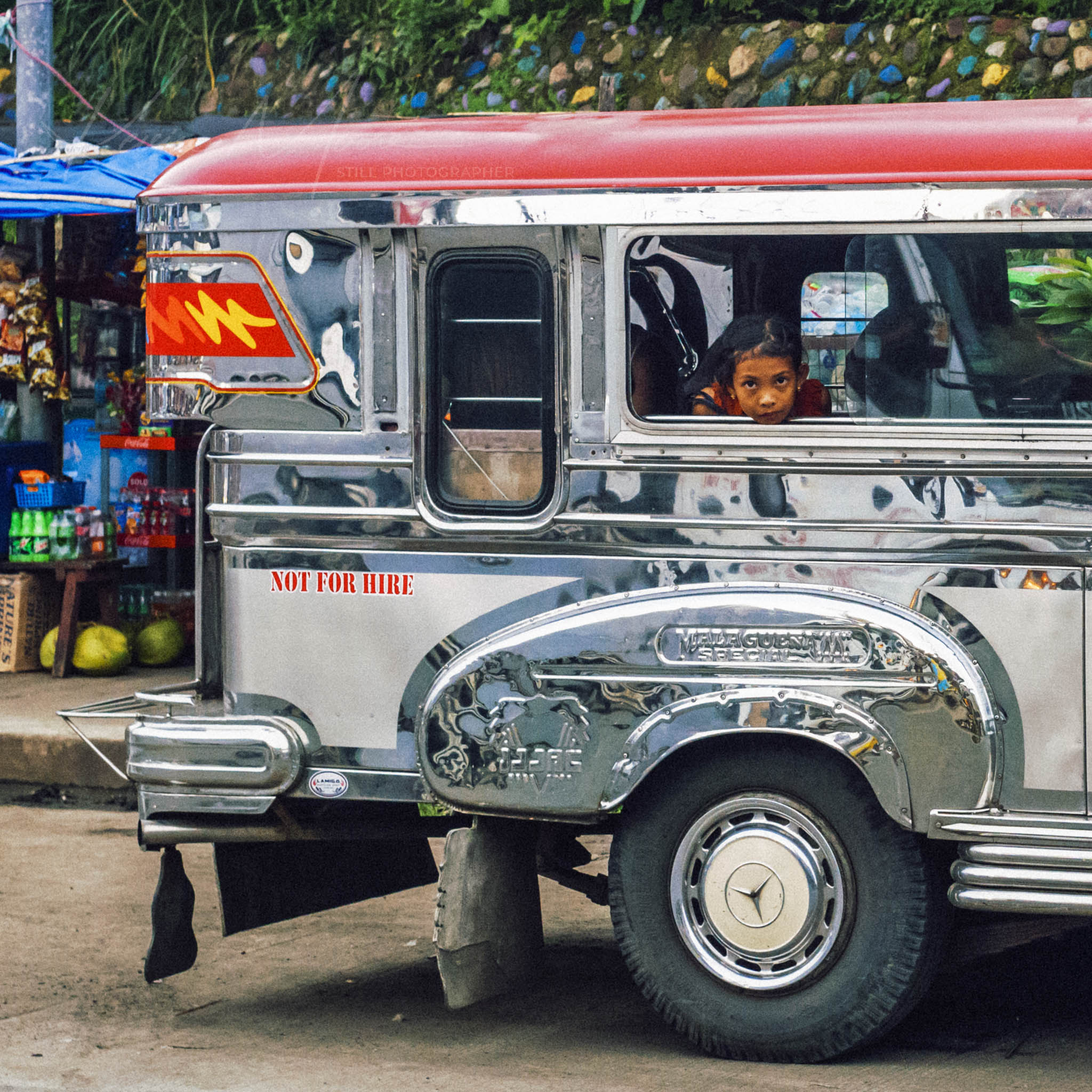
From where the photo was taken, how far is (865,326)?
4.63 meters

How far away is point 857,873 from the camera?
15.1 feet

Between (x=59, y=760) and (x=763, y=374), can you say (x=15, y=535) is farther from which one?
(x=763, y=374)

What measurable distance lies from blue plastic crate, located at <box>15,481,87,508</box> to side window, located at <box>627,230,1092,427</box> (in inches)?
251

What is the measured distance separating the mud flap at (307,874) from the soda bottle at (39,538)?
507 cm

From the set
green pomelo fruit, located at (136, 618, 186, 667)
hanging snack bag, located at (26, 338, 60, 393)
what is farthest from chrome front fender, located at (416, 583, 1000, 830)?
hanging snack bag, located at (26, 338, 60, 393)

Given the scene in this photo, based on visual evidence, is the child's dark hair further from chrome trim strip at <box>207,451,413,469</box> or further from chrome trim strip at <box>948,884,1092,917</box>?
chrome trim strip at <box>948,884,1092,917</box>

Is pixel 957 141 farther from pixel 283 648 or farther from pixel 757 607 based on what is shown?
pixel 283 648

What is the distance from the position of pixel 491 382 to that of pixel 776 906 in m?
1.63

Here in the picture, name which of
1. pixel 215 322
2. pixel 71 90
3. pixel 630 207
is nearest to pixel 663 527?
pixel 630 207

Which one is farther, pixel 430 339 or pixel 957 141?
pixel 430 339

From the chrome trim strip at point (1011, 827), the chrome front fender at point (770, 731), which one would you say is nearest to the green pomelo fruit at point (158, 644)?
the chrome front fender at point (770, 731)

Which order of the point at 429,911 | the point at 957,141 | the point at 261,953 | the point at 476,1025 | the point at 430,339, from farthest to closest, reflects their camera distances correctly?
the point at 429,911 < the point at 261,953 < the point at 476,1025 < the point at 430,339 < the point at 957,141

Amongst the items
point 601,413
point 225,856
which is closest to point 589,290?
point 601,413

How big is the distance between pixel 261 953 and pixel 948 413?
313cm
